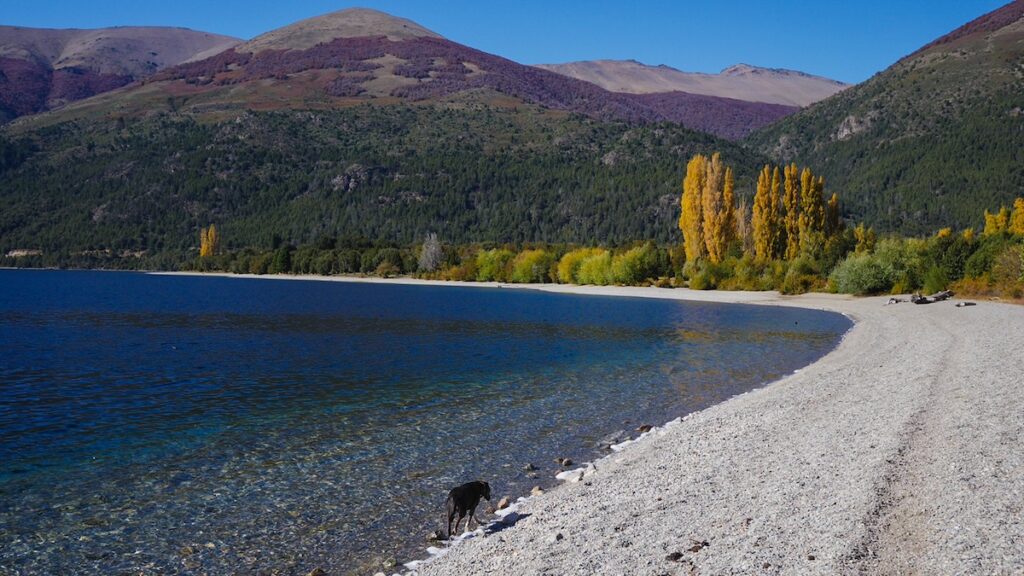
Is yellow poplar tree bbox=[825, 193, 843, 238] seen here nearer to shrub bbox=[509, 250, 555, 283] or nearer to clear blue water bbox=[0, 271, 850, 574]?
clear blue water bbox=[0, 271, 850, 574]

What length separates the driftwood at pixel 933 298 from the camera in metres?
53.7

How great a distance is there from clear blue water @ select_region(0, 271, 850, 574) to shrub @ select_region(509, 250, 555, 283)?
7194 cm

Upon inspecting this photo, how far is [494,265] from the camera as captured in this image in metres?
128

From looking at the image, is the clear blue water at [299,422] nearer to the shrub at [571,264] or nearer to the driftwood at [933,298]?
the driftwood at [933,298]

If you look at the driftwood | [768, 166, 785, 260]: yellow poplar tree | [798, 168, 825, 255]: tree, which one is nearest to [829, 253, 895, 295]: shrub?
the driftwood

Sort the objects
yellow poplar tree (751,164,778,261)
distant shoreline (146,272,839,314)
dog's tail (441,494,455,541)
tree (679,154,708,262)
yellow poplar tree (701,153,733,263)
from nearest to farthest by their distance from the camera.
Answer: dog's tail (441,494,455,541) < distant shoreline (146,272,839,314) < yellow poplar tree (751,164,778,261) < yellow poplar tree (701,153,733,263) < tree (679,154,708,262)

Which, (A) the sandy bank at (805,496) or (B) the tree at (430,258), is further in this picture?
(B) the tree at (430,258)

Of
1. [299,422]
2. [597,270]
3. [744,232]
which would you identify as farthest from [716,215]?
Answer: [299,422]

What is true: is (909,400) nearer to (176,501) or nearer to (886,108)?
(176,501)

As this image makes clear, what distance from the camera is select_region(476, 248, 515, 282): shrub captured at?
127m

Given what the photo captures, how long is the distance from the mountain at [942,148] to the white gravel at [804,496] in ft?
477

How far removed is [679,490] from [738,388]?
13.5 m

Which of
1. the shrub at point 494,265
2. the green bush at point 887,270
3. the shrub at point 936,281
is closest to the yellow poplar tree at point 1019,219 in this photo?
the green bush at point 887,270

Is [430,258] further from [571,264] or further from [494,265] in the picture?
[571,264]
